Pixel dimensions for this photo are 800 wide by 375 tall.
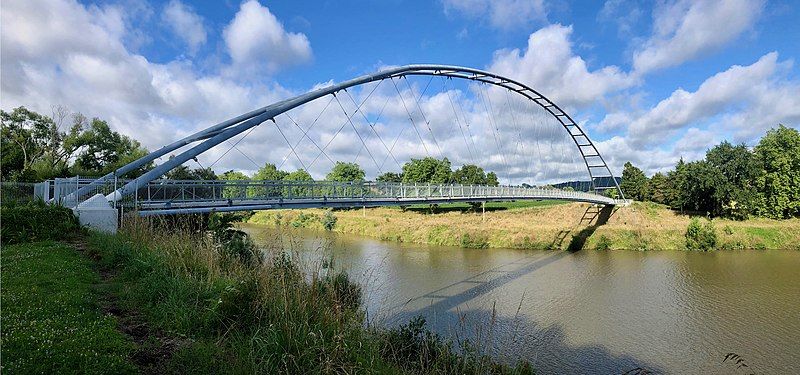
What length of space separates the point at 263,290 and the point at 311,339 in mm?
1178

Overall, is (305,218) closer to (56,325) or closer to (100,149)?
(100,149)

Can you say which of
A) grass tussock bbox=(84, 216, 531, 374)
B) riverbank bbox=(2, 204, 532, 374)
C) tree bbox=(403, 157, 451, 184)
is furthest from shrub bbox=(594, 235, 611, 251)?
grass tussock bbox=(84, 216, 531, 374)

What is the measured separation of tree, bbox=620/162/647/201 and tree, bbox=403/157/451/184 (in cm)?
2232

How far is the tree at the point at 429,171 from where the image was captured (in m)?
56.7

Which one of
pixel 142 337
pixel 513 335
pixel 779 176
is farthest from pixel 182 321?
pixel 779 176

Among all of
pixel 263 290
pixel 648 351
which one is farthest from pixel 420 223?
pixel 263 290

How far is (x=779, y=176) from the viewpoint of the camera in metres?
37.1

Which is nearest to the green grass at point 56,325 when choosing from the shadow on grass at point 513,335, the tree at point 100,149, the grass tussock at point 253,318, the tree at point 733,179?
the grass tussock at point 253,318

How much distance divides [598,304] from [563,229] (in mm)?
20638

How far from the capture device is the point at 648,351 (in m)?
11.2

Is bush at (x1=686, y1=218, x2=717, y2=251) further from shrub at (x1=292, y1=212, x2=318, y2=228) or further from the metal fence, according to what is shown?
shrub at (x1=292, y1=212, x2=318, y2=228)

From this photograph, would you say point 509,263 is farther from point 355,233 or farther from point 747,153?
point 747,153

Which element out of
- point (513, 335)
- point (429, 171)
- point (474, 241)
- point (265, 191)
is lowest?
point (513, 335)

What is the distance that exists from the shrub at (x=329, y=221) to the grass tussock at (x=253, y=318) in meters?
34.1
